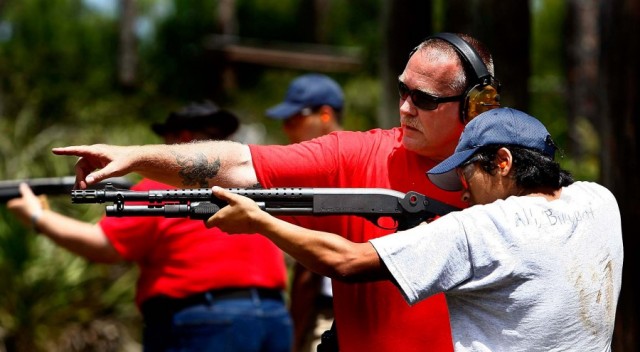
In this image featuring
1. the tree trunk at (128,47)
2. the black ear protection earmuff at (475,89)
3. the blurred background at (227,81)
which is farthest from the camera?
the tree trunk at (128,47)

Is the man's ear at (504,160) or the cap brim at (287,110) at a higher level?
the man's ear at (504,160)

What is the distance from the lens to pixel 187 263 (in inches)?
242

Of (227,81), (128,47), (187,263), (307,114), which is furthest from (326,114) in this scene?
(128,47)

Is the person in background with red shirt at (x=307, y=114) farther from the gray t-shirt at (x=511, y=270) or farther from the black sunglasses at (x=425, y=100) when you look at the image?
the gray t-shirt at (x=511, y=270)

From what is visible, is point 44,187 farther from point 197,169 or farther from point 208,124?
point 197,169

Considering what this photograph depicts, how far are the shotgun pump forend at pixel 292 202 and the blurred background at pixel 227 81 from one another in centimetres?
279

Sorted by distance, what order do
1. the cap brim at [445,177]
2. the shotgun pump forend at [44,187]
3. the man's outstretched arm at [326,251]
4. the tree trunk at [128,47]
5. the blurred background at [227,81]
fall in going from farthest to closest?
1. the tree trunk at [128,47]
2. the blurred background at [227,81]
3. the shotgun pump forend at [44,187]
4. the cap brim at [445,177]
5. the man's outstretched arm at [326,251]

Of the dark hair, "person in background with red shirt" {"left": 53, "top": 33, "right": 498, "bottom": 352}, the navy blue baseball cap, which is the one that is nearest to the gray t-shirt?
the dark hair

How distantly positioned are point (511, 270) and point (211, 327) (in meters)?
3.10

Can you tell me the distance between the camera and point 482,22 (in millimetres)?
6895

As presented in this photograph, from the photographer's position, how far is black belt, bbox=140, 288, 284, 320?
241 inches

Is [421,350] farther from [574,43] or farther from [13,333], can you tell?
[574,43]

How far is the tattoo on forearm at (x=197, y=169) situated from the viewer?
13.3 feet

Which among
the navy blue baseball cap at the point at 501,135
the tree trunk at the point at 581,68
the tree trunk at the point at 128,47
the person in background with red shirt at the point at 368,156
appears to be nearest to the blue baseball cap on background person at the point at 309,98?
the person in background with red shirt at the point at 368,156
